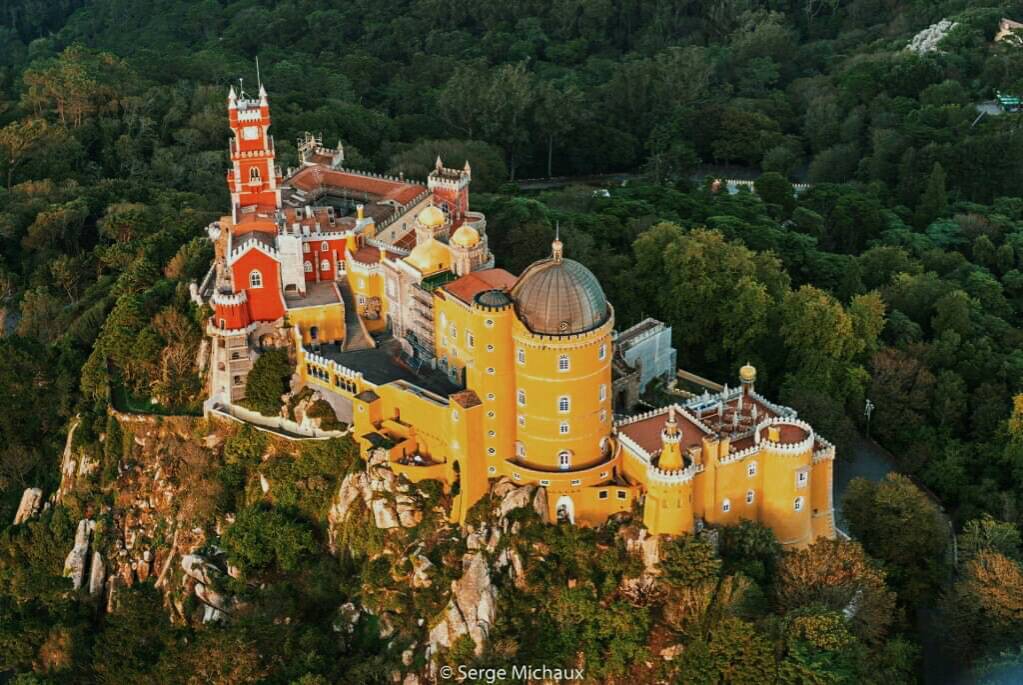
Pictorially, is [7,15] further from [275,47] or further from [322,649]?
[322,649]

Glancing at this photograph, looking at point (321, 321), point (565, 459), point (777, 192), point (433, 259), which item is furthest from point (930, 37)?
point (565, 459)

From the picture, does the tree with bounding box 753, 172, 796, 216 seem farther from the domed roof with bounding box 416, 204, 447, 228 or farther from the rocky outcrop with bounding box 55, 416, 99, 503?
the rocky outcrop with bounding box 55, 416, 99, 503

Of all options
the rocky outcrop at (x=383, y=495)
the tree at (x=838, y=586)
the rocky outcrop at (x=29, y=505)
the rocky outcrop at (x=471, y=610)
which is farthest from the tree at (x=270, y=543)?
the tree at (x=838, y=586)

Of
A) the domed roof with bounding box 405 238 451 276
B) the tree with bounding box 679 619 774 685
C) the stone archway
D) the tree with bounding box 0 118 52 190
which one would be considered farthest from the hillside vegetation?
the domed roof with bounding box 405 238 451 276

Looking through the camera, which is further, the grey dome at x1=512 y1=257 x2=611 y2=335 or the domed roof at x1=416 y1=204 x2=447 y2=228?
the domed roof at x1=416 y1=204 x2=447 y2=228

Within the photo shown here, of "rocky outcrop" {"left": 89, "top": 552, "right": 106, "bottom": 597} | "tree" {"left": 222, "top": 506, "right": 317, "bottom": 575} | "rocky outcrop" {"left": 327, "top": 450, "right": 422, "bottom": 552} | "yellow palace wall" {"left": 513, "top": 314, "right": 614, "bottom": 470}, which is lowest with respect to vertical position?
"rocky outcrop" {"left": 89, "top": 552, "right": 106, "bottom": 597}

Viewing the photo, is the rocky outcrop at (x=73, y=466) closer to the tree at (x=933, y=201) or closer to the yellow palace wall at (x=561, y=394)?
the yellow palace wall at (x=561, y=394)
